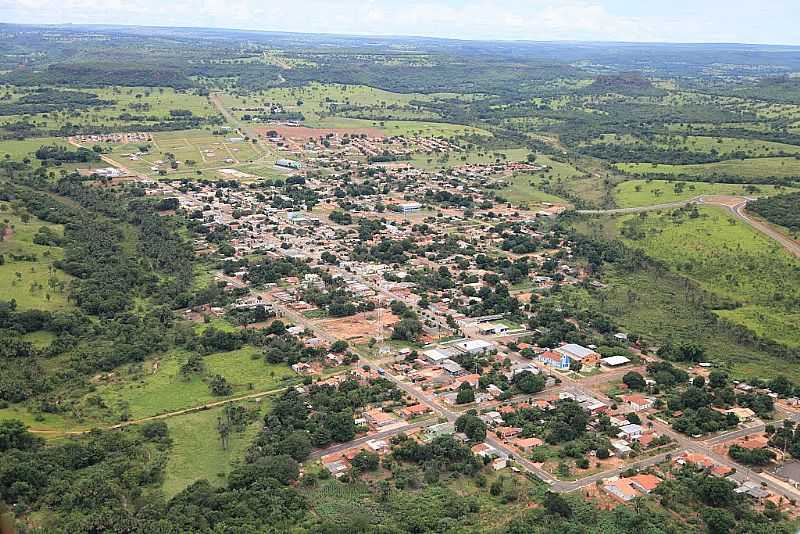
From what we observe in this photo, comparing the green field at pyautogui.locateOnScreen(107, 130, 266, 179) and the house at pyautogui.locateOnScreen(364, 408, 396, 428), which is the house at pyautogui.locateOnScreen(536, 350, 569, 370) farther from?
the green field at pyautogui.locateOnScreen(107, 130, 266, 179)

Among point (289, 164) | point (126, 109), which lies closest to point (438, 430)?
point (289, 164)

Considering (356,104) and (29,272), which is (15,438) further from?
(356,104)

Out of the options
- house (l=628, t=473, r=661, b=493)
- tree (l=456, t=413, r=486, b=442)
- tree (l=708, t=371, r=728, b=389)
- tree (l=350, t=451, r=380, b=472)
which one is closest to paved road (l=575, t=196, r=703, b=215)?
tree (l=708, t=371, r=728, b=389)

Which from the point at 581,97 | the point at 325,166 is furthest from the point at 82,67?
the point at 581,97

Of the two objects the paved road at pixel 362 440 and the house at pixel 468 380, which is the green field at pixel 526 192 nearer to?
the house at pixel 468 380

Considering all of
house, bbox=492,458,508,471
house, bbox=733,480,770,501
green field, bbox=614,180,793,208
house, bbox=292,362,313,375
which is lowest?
house, bbox=292,362,313,375

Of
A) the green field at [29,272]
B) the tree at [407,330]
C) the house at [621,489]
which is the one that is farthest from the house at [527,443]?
the green field at [29,272]

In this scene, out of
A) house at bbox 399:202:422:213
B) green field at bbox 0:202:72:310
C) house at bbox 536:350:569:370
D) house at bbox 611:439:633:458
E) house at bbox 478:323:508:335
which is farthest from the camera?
house at bbox 399:202:422:213

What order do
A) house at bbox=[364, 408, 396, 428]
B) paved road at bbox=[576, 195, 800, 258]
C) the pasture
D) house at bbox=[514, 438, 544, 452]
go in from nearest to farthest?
house at bbox=[514, 438, 544, 452]
house at bbox=[364, 408, 396, 428]
paved road at bbox=[576, 195, 800, 258]
the pasture
